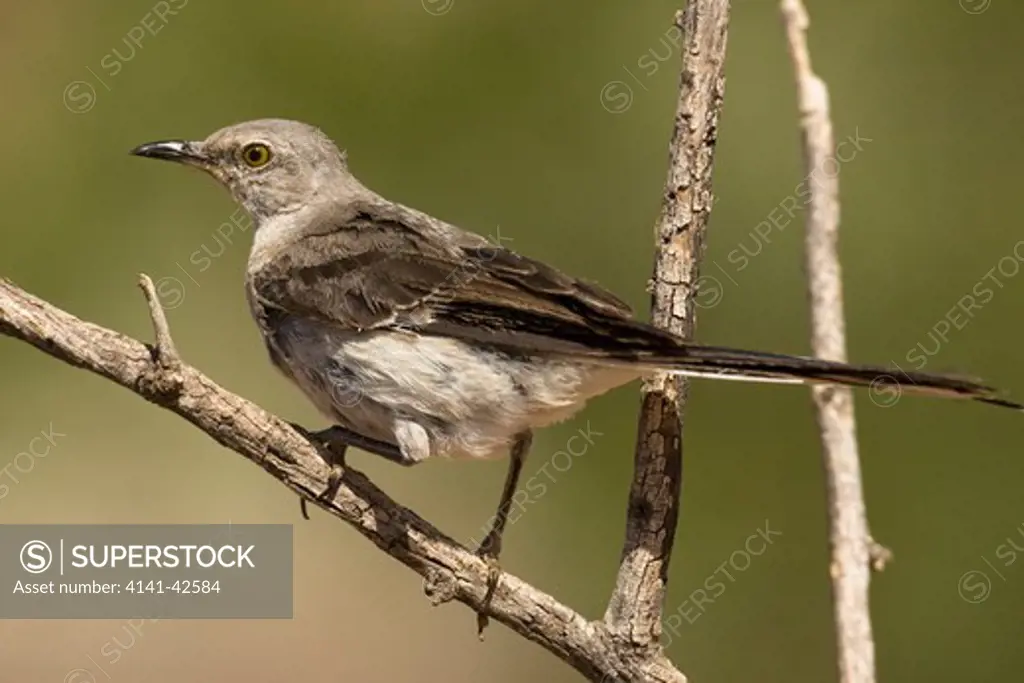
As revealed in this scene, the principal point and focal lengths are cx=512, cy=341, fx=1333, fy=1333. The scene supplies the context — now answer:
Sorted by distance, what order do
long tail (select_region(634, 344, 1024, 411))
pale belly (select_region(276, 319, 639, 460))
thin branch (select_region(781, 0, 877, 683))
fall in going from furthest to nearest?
pale belly (select_region(276, 319, 639, 460)), thin branch (select_region(781, 0, 877, 683)), long tail (select_region(634, 344, 1024, 411))

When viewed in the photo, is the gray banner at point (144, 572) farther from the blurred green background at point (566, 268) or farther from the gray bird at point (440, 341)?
the gray bird at point (440, 341)

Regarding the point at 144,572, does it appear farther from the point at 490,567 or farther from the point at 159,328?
the point at 159,328

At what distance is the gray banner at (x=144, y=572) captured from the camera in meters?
5.45

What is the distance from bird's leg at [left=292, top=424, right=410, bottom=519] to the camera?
12.4ft

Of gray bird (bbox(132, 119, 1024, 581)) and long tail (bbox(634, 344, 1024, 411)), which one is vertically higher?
gray bird (bbox(132, 119, 1024, 581))

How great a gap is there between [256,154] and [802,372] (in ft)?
8.37

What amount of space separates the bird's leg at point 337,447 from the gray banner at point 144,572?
1370 mm

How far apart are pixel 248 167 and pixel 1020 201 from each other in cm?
449

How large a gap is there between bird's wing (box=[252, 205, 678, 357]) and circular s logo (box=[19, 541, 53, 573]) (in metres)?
1.71

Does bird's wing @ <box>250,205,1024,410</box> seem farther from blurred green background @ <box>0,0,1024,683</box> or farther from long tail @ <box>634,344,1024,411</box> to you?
blurred green background @ <box>0,0,1024,683</box>

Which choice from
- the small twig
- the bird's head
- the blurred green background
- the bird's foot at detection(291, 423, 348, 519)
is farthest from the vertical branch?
the blurred green background

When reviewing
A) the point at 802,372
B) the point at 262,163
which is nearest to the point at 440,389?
the point at 802,372

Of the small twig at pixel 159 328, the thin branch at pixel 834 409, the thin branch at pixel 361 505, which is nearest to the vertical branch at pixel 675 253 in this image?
the thin branch at pixel 361 505

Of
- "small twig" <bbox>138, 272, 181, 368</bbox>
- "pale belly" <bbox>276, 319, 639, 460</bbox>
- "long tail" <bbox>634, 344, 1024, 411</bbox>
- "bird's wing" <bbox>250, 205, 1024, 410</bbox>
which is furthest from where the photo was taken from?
"pale belly" <bbox>276, 319, 639, 460</bbox>
